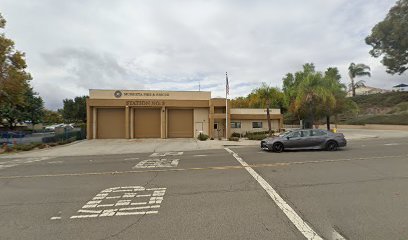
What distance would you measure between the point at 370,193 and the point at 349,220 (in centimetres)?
214

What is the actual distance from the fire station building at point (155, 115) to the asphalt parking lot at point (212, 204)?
22198 mm

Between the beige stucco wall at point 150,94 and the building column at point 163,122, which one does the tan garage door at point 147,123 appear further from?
the beige stucco wall at point 150,94

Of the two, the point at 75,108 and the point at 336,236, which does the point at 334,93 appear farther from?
the point at 75,108

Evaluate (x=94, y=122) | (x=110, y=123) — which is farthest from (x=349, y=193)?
(x=94, y=122)

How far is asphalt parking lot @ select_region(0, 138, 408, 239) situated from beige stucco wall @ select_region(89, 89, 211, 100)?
75.5 ft

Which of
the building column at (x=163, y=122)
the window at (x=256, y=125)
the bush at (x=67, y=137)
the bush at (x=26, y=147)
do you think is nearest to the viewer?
the bush at (x=26, y=147)

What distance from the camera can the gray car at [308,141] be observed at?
14992 millimetres

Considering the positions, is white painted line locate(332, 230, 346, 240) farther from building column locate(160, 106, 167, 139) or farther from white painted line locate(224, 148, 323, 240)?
building column locate(160, 106, 167, 139)

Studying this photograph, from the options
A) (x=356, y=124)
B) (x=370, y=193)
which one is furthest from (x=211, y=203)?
(x=356, y=124)

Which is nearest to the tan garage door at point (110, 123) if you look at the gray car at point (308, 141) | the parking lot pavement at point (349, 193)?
the gray car at point (308, 141)

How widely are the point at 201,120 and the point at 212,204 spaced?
2714cm

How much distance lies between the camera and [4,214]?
17.8ft

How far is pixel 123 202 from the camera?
19.5 feet

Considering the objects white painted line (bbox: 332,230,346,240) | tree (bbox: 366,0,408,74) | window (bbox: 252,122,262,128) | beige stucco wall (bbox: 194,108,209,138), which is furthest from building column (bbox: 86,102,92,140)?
tree (bbox: 366,0,408,74)
